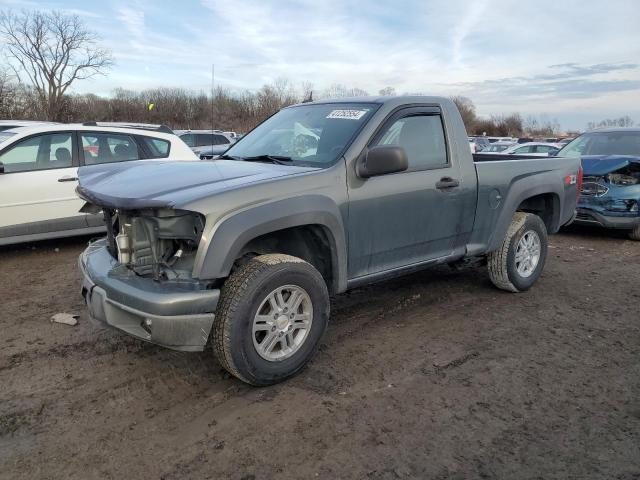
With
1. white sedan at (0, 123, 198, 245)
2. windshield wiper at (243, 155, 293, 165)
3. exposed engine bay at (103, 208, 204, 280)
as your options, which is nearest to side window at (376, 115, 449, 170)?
windshield wiper at (243, 155, 293, 165)

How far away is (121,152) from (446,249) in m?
5.00

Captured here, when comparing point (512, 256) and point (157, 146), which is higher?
point (157, 146)

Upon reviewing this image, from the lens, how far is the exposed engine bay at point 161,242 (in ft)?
10.1

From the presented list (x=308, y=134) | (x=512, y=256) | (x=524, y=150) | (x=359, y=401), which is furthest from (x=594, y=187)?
(x=524, y=150)

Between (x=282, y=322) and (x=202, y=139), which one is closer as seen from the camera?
(x=282, y=322)

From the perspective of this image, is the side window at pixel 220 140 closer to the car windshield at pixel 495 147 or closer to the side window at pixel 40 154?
the side window at pixel 40 154

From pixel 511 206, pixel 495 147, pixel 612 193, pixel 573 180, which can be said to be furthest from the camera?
pixel 495 147

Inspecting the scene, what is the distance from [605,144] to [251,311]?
27.6 ft

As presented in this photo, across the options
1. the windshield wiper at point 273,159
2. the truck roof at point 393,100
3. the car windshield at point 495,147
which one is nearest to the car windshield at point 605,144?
the truck roof at point 393,100

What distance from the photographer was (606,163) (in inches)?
319

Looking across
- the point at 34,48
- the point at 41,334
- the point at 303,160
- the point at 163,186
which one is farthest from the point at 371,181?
the point at 34,48

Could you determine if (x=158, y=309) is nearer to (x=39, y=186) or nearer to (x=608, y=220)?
(x=39, y=186)

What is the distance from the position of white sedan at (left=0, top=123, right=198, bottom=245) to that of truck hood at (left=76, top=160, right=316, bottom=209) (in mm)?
2945

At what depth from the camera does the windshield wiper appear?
3.98m
